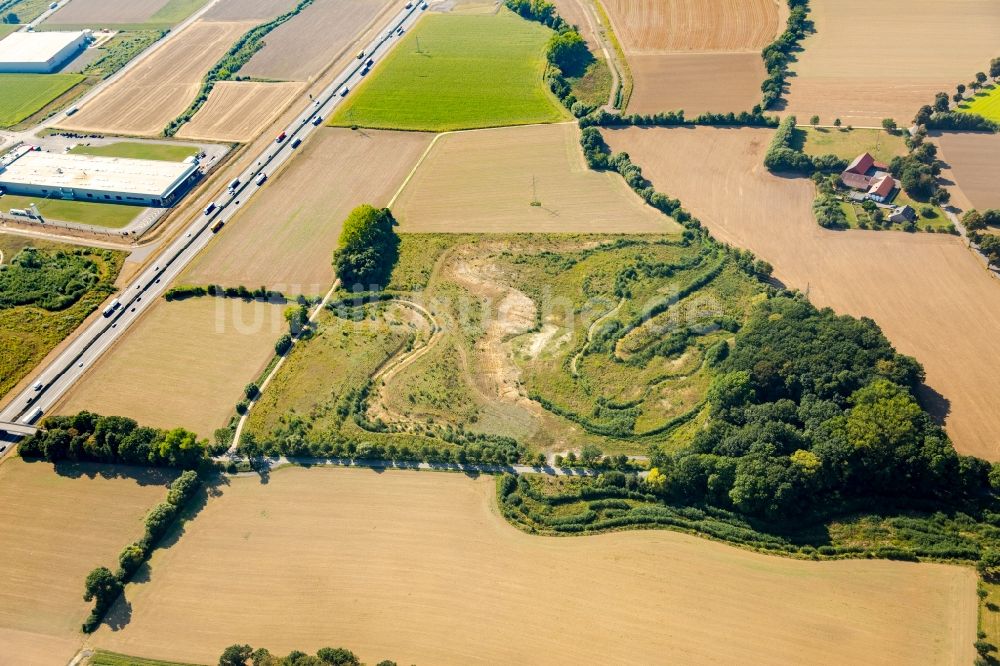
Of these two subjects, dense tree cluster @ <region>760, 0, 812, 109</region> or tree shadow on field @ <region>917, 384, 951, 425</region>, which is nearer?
tree shadow on field @ <region>917, 384, 951, 425</region>

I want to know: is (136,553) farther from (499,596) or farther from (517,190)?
(517,190)

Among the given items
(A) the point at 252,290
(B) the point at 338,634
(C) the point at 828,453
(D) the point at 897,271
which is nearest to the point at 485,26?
(A) the point at 252,290

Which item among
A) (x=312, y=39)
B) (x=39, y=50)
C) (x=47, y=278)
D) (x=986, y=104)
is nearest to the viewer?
(x=47, y=278)

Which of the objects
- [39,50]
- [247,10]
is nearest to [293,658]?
[39,50]

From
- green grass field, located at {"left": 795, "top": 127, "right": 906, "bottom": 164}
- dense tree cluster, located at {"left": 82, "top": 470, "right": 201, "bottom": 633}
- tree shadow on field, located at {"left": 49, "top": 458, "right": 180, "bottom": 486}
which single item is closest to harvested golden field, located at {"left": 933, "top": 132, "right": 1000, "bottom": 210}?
green grass field, located at {"left": 795, "top": 127, "right": 906, "bottom": 164}

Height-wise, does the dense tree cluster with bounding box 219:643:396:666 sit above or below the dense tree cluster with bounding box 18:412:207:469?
below

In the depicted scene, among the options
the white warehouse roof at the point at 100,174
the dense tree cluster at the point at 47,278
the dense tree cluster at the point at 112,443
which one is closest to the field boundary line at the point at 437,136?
the white warehouse roof at the point at 100,174

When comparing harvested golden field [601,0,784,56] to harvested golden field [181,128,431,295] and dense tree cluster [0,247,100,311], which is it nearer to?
harvested golden field [181,128,431,295]

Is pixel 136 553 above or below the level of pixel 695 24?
below
